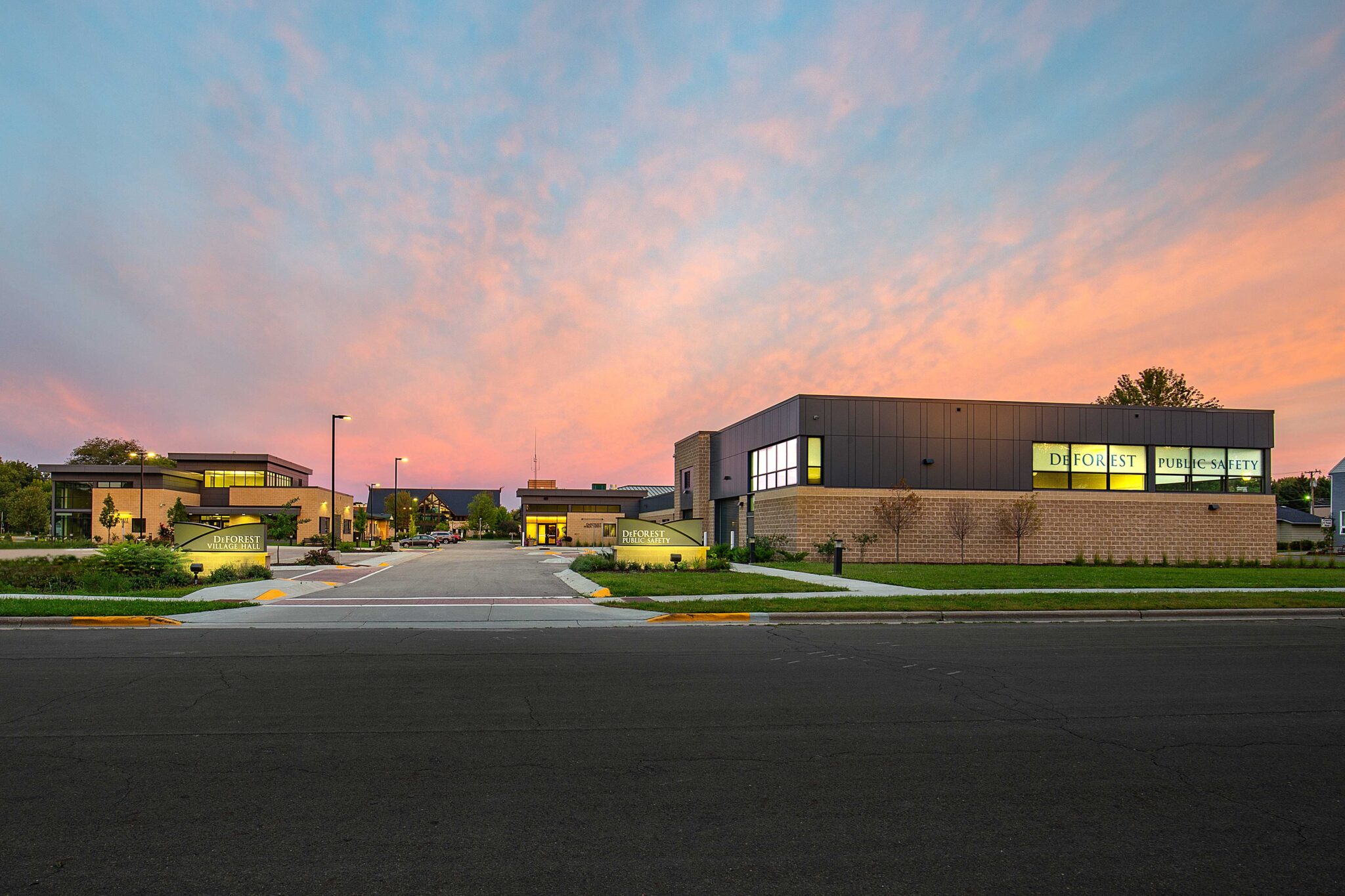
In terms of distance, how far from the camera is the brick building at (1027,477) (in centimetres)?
3169

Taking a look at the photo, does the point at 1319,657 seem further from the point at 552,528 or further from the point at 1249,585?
the point at 552,528

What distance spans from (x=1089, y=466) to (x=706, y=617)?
25.4m

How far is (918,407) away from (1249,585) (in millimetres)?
14059

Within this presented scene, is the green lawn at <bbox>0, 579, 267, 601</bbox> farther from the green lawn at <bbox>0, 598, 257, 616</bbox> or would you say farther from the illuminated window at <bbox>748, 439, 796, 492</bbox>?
the illuminated window at <bbox>748, 439, 796, 492</bbox>

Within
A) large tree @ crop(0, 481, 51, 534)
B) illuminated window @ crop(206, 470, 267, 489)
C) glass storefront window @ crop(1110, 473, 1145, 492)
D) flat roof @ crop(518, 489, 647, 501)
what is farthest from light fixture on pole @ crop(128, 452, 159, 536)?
glass storefront window @ crop(1110, 473, 1145, 492)

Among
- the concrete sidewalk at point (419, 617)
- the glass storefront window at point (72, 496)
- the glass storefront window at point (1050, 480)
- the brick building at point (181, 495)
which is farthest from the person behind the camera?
the glass storefront window at point (72, 496)

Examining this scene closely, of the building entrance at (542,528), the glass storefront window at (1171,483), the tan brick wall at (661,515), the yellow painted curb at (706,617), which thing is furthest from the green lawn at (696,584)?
the building entrance at (542,528)

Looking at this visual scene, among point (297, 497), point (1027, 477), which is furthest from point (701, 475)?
point (297, 497)

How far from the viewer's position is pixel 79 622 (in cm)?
1366

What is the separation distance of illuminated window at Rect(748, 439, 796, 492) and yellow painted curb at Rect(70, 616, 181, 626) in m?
23.1

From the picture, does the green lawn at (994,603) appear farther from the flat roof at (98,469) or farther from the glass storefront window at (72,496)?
the glass storefront window at (72,496)

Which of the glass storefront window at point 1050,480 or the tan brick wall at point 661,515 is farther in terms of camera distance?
the tan brick wall at point 661,515

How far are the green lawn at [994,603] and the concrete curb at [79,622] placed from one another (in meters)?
8.80

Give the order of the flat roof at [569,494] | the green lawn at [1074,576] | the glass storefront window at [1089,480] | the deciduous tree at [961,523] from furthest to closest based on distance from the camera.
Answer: the flat roof at [569,494] < the glass storefront window at [1089,480] < the deciduous tree at [961,523] < the green lawn at [1074,576]
